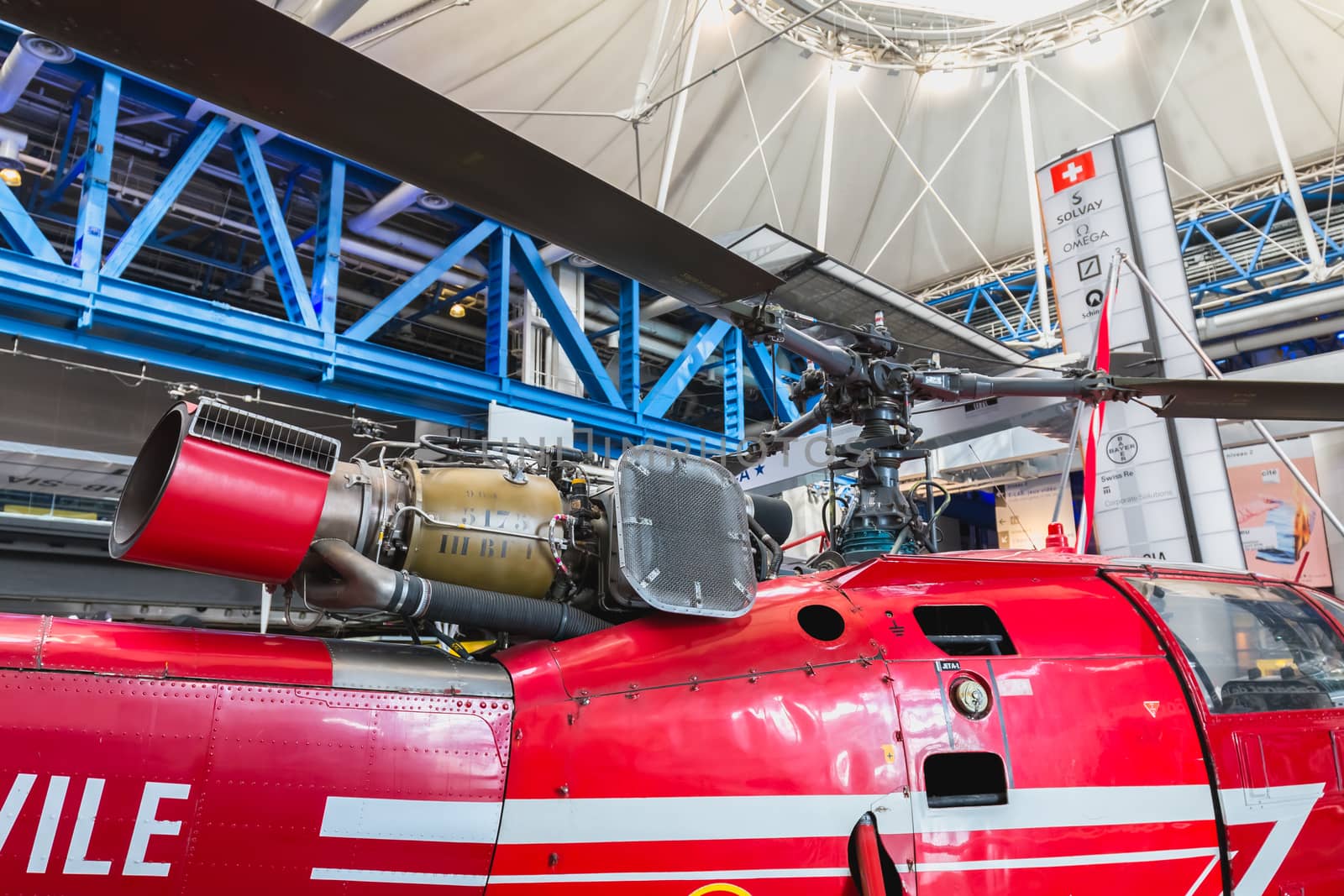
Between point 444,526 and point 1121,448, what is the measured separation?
8390 mm

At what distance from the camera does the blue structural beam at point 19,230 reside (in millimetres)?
8078

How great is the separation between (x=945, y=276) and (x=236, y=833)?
26035mm

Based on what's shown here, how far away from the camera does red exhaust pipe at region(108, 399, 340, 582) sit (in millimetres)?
3260

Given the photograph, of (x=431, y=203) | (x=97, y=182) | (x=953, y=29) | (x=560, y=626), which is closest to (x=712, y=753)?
(x=560, y=626)

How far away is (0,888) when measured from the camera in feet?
8.68

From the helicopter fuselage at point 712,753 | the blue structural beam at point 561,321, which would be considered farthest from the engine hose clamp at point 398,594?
the blue structural beam at point 561,321

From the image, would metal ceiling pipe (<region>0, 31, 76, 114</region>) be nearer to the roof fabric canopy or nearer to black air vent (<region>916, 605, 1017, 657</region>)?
the roof fabric canopy

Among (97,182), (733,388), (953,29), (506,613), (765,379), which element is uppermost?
(953,29)

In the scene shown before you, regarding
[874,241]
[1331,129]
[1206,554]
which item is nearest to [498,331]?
[1206,554]

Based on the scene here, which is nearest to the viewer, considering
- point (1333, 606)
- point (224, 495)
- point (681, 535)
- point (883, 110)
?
point (224, 495)

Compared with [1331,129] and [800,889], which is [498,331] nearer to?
[800,889]

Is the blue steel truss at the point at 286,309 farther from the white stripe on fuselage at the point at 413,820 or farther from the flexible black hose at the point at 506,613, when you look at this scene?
the white stripe on fuselage at the point at 413,820

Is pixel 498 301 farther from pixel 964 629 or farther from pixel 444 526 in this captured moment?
pixel 964 629

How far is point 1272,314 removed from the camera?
728 inches
